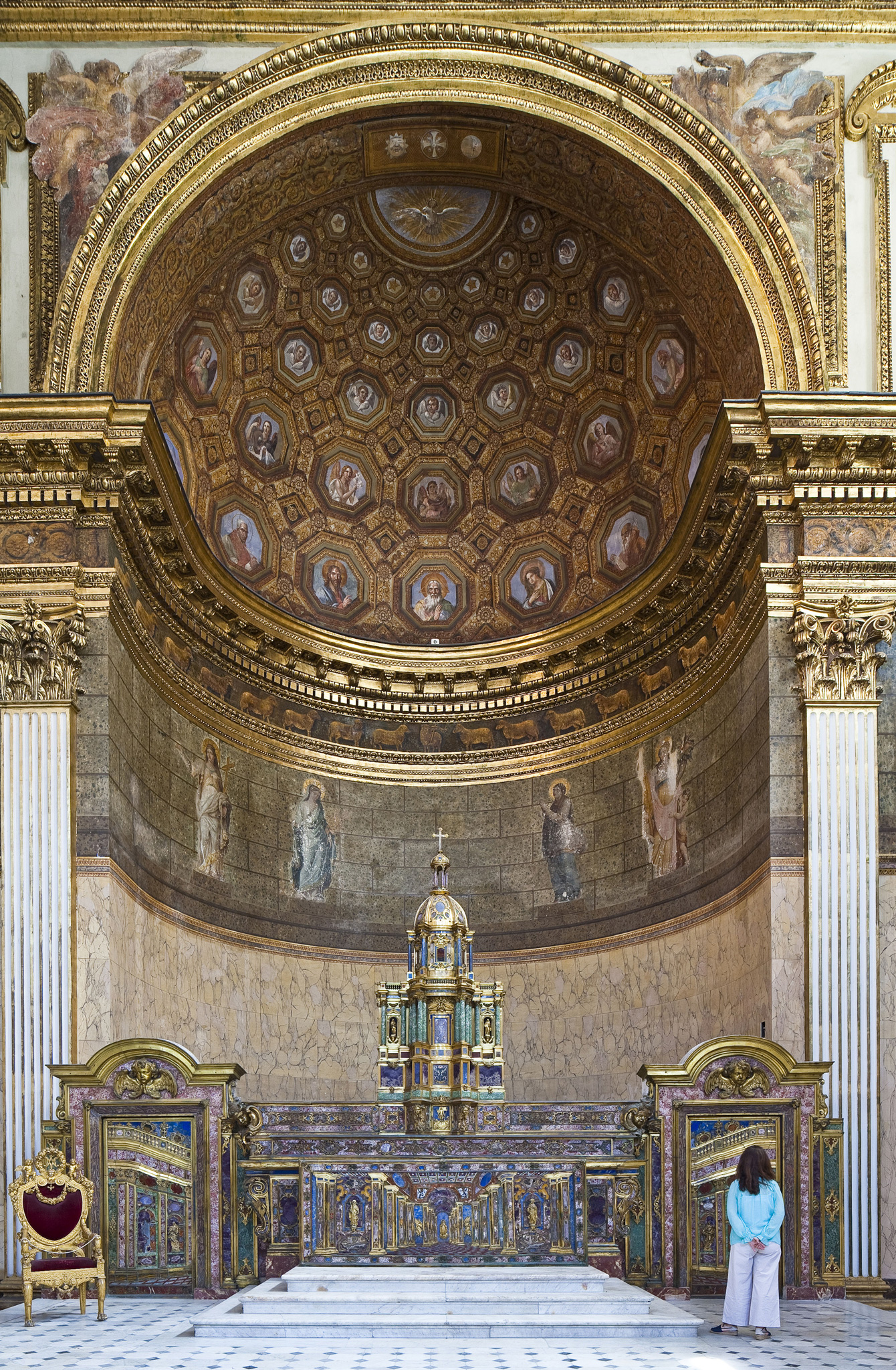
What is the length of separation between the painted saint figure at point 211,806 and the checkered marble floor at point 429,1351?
10594 mm

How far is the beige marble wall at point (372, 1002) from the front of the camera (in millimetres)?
22156

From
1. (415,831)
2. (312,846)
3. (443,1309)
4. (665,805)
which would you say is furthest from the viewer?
(415,831)

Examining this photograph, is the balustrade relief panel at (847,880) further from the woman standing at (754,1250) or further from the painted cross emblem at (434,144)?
the painted cross emblem at (434,144)

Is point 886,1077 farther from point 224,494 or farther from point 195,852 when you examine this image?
point 224,494

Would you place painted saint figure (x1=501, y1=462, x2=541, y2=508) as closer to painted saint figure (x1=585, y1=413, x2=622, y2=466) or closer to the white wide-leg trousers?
painted saint figure (x1=585, y1=413, x2=622, y2=466)

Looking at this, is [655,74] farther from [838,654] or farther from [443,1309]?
[443,1309]

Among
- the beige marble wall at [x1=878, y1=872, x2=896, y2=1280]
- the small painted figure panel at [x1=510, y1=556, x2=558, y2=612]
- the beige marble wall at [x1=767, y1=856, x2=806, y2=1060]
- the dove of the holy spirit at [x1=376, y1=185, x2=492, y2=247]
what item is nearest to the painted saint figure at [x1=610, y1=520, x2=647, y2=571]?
the small painted figure panel at [x1=510, y1=556, x2=558, y2=612]

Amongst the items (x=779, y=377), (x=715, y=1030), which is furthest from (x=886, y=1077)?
(x=779, y=377)

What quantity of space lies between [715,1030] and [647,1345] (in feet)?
32.2

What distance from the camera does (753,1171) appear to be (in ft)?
49.2

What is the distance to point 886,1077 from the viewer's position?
67.5 feet

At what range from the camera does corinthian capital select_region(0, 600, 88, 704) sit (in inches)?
842

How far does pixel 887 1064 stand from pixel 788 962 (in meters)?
1.67

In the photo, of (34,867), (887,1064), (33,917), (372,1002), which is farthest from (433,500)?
(887,1064)
